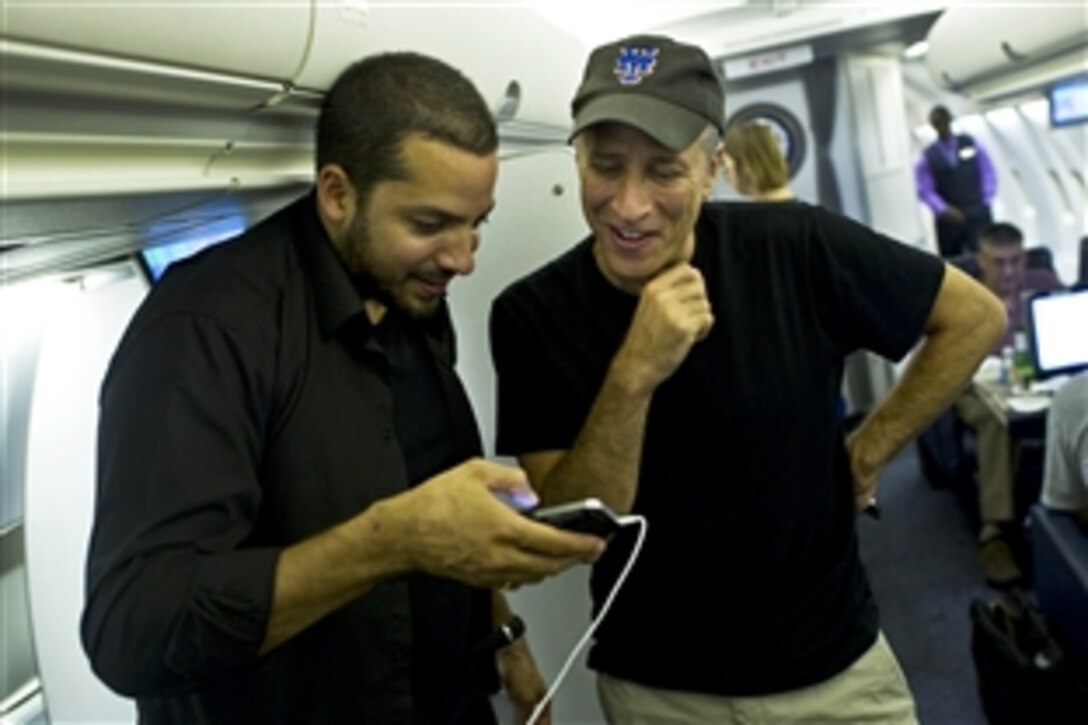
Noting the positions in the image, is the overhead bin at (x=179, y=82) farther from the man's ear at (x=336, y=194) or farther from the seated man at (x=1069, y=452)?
the seated man at (x=1069, y=452)

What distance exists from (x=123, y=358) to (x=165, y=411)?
125 millimetres

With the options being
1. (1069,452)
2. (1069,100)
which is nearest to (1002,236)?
(1069,100)

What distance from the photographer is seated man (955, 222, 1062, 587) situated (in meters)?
4.30

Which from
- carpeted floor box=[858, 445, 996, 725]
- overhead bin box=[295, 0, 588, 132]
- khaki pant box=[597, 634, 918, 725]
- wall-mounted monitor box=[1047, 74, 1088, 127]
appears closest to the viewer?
overhead bin box=[295, 0, 588, 132]

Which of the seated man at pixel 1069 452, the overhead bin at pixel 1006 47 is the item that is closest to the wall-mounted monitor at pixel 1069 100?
the overhead bin at pixel 1006 47

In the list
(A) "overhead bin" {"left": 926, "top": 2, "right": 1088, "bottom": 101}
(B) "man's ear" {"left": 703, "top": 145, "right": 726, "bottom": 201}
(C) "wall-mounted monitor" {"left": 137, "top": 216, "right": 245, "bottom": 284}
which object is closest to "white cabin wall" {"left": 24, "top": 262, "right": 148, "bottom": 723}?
(C) "wall-mounted monitor" {"left": 137, "top": 216, "right": 245, "bottom": 284}

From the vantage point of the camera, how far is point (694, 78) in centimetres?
155

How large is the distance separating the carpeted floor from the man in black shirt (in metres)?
2.49

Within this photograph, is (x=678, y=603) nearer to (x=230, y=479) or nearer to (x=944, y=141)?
(x=230, y=479)

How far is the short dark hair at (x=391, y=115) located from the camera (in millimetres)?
1270

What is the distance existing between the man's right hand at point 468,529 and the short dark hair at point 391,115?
0.47m

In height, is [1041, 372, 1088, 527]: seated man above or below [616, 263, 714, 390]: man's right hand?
below

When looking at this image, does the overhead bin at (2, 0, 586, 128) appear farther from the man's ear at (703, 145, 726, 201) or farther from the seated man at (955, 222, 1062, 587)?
the seated man at (955, 222, 1062, 587)

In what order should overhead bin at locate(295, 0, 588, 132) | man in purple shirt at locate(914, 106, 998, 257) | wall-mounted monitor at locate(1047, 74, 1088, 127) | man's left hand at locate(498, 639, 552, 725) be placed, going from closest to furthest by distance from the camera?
1. overhead bin at locate(295, 0, 588, 132)
2. man's left hand at locate(498, 639, 552, 725)
3. wall-mounted monitor at locate(1047, 74, 1088, 127)
4. man in purple shirt at locate(914, 106, 998, 257)
